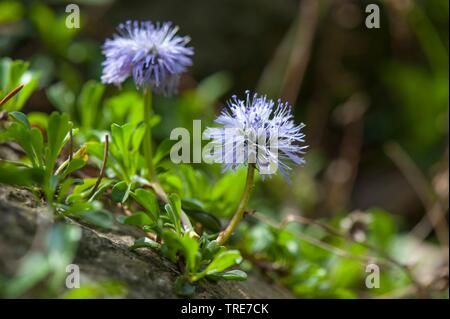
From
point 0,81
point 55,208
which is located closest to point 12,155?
point 0,81

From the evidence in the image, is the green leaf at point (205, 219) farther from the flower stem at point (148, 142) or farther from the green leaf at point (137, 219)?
the green leaf at point (137, 219)

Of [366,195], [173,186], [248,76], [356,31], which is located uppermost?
[356,31]

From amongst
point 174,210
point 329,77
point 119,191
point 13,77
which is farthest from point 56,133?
point 329,77

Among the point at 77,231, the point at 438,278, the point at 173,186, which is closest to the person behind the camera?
the point at 77,231

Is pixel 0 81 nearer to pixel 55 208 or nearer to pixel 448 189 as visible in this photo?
pixel 55 208

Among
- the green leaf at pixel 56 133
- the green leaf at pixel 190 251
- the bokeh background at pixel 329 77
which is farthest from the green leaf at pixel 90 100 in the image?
the bokeh background at pixel 329 77

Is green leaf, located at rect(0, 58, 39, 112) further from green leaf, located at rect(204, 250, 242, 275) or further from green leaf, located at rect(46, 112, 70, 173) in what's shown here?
green leaf, located at rect(204, 250, 242, 275)

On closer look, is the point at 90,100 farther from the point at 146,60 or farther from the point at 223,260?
the point at 223,260
